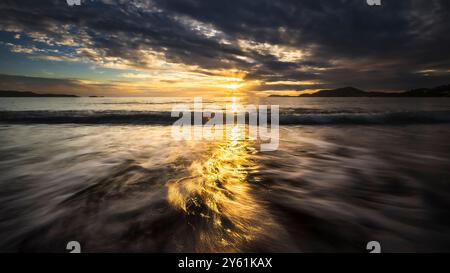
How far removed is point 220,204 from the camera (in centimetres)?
297

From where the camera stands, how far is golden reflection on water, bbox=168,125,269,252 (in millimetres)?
2221

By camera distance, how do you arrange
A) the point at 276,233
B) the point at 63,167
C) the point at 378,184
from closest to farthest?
the point at 276,233 < the point at 378,184 < the point at 63,167

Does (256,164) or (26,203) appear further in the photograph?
(256,164)

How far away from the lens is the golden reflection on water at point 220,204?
7.29 feet

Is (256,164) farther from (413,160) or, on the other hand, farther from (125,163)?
(413,160)

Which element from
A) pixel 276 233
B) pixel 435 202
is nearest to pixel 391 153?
pixel 435 202

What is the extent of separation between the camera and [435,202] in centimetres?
311

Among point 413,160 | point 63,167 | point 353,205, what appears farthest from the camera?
point 413,160

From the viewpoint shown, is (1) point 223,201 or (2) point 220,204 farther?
(1) point 223,201
